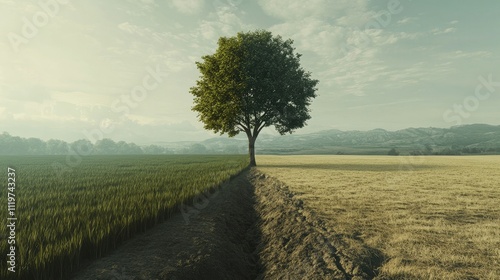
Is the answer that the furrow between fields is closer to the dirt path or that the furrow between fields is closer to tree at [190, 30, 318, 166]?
the dirt path

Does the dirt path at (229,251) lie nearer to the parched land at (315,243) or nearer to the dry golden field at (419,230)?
the parched land at (315,243)

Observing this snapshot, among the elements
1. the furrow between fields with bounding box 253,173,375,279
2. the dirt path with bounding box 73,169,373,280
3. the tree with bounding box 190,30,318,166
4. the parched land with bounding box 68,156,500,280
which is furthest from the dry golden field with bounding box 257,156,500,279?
the tree with bounding box 190,30,318,166

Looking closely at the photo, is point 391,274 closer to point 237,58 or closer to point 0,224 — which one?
point 0,224

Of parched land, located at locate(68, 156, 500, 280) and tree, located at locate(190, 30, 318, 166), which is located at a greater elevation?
tree, located at locate(190, 30, 318, 166)

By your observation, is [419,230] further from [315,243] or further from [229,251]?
[229,251]

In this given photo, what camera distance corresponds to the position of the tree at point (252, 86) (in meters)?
34.8

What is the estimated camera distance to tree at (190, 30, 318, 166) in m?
34.8

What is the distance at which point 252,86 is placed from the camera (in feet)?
114

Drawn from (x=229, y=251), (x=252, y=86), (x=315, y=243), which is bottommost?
(x=229, y=251)

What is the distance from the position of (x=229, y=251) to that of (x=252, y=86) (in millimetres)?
28846

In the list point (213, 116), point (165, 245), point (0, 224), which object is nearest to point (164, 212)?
point (165, 245)

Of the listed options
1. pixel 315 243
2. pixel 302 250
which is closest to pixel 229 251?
pixel 302 250

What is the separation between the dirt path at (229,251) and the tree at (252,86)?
24.9 m

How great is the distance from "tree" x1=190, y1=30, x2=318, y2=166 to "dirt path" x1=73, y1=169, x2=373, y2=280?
2486cm
